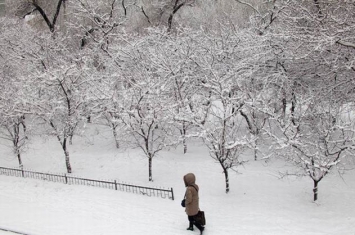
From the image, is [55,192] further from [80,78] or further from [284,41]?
[284,41]

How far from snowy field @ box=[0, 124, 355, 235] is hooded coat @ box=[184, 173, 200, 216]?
0.76 m

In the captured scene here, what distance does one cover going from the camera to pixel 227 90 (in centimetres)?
1552

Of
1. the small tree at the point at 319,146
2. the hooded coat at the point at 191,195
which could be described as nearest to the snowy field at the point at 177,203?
the hooded coat at the point at 191,195

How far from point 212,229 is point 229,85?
24.7 feet

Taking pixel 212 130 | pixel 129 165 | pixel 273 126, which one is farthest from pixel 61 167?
pixel 273 126

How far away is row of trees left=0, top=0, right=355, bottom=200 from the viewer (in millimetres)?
14141

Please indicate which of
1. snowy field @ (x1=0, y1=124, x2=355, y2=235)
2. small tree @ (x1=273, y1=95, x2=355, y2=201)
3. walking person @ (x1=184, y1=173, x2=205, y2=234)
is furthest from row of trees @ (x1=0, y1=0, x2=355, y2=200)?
walking person @ (x1=184, y1=173, x2=205, y2=234)

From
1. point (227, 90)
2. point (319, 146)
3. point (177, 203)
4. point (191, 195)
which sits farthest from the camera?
point (227, 90)

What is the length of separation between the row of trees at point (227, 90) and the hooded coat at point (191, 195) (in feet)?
12.7

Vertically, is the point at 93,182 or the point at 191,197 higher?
the point at 191,197

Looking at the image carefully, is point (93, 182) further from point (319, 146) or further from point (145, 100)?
point (319, 146)

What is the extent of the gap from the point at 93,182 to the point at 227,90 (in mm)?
7561

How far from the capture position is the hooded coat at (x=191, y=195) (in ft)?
31.6

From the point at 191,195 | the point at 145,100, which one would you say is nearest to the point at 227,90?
the point at 145,100
